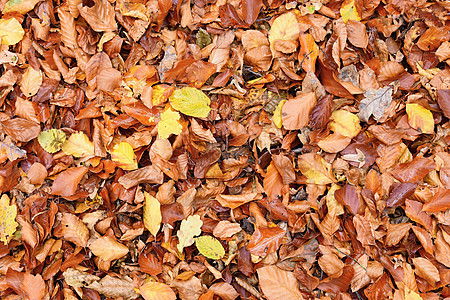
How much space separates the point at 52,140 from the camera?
50.0 inches

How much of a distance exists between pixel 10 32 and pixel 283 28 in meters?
1.00

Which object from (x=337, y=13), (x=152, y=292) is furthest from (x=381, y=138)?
(x=152, y=292)

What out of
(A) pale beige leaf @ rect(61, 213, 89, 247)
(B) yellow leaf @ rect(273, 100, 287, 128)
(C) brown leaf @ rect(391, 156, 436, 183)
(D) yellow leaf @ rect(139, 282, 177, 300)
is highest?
(B) yellow leaf @ rect(273, 100, 287, 128)

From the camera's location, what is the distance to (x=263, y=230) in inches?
47.8

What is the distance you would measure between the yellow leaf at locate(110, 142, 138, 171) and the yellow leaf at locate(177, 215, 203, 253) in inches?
10.2

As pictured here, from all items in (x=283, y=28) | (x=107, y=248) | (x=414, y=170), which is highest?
(x=283, y=28)

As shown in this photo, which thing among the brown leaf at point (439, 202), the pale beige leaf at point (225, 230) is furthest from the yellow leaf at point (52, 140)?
the brown leaf at point (439, 202)

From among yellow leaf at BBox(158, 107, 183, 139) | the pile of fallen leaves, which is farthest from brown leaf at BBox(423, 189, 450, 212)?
yellow leaf at BBox(158, 107, 183, 139)

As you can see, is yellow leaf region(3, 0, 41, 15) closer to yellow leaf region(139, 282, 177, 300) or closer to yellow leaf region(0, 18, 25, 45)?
yellow leaf region(0, 18, 25, 45)

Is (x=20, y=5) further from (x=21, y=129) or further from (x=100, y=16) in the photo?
(x=21, y=129)

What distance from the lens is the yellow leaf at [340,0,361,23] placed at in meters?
1.37

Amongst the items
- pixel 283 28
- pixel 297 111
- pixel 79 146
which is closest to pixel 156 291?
pixel 79 146

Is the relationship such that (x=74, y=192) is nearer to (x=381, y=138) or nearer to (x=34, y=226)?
(x=34, y=226)

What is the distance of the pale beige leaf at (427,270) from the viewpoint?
1.21m
